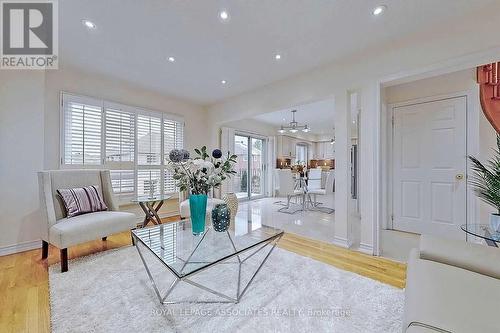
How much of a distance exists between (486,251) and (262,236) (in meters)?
1.51

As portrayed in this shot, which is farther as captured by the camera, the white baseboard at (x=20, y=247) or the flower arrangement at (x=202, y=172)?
the white baseboard at (x=20, y=247)

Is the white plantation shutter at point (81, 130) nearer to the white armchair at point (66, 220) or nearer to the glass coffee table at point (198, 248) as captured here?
the white armchair at point (66, 220)

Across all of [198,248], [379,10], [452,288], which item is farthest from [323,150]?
[452,288]

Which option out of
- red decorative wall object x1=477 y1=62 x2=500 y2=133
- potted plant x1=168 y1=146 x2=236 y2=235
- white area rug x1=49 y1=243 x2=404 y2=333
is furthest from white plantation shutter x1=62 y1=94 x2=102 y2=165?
red decorative wall object x1=477 y1=62 x2=500 y2=133

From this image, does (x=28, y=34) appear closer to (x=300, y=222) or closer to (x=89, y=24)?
(x=89, y=24)

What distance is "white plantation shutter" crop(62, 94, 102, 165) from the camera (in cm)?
340

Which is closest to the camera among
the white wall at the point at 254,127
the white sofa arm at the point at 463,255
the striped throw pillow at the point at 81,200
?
the white sofa arm at the point at 463,255

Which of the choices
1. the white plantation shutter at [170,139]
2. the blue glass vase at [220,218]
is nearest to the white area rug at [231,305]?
the blue glass vase at [220,218]

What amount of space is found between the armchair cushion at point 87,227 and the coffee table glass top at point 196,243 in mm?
776

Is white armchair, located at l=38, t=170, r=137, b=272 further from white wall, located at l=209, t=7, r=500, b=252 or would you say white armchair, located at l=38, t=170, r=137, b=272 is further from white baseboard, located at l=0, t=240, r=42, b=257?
white wall, located at l=209, t=7, r=500, b=252

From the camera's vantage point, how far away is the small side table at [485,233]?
5.36ft

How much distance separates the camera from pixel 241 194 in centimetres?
698

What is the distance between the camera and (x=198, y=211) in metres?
2.05

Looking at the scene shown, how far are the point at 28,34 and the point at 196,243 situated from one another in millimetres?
3027
